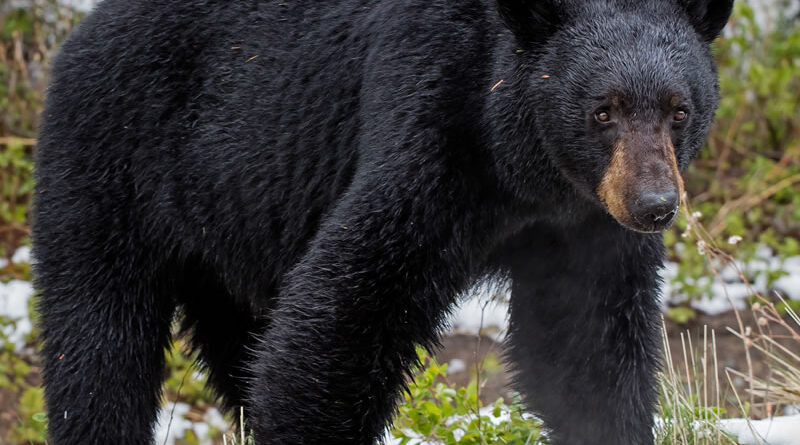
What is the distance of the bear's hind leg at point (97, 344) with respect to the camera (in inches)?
155

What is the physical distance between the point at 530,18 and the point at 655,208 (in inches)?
27.0

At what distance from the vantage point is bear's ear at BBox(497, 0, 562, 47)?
10.3 feet

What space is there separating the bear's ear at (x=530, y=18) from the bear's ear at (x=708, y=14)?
1.20 feet

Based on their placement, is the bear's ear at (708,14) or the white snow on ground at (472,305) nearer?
the bear's ear at (708,14)

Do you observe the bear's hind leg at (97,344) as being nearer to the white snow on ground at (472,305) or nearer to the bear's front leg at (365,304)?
the bear's front leg at (365,304)

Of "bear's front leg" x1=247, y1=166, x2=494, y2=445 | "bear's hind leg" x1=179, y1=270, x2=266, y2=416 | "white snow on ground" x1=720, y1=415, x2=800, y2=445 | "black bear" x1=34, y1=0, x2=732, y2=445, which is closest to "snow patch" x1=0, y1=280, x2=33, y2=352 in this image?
"bear's hind leg" x1=179, y1=270, x2=266, y2=416

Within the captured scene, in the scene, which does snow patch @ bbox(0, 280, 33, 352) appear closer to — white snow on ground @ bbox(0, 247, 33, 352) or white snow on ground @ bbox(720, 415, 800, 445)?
white snow on ground @ bbox(0, 247, 33, 352)

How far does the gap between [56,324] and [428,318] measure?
150 cm

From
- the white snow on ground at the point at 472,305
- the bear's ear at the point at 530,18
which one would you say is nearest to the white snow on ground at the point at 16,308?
the white snow on ground at the point at 472,305

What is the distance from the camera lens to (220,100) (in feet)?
12.8

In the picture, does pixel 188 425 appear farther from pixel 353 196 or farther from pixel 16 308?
pixel 353 196

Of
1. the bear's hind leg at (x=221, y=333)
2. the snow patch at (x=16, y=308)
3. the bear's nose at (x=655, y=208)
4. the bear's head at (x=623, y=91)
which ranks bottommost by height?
the snow patch at (x=16, y=308)

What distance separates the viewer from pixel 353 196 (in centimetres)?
335

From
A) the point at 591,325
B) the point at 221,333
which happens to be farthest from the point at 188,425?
the point at 591,325
